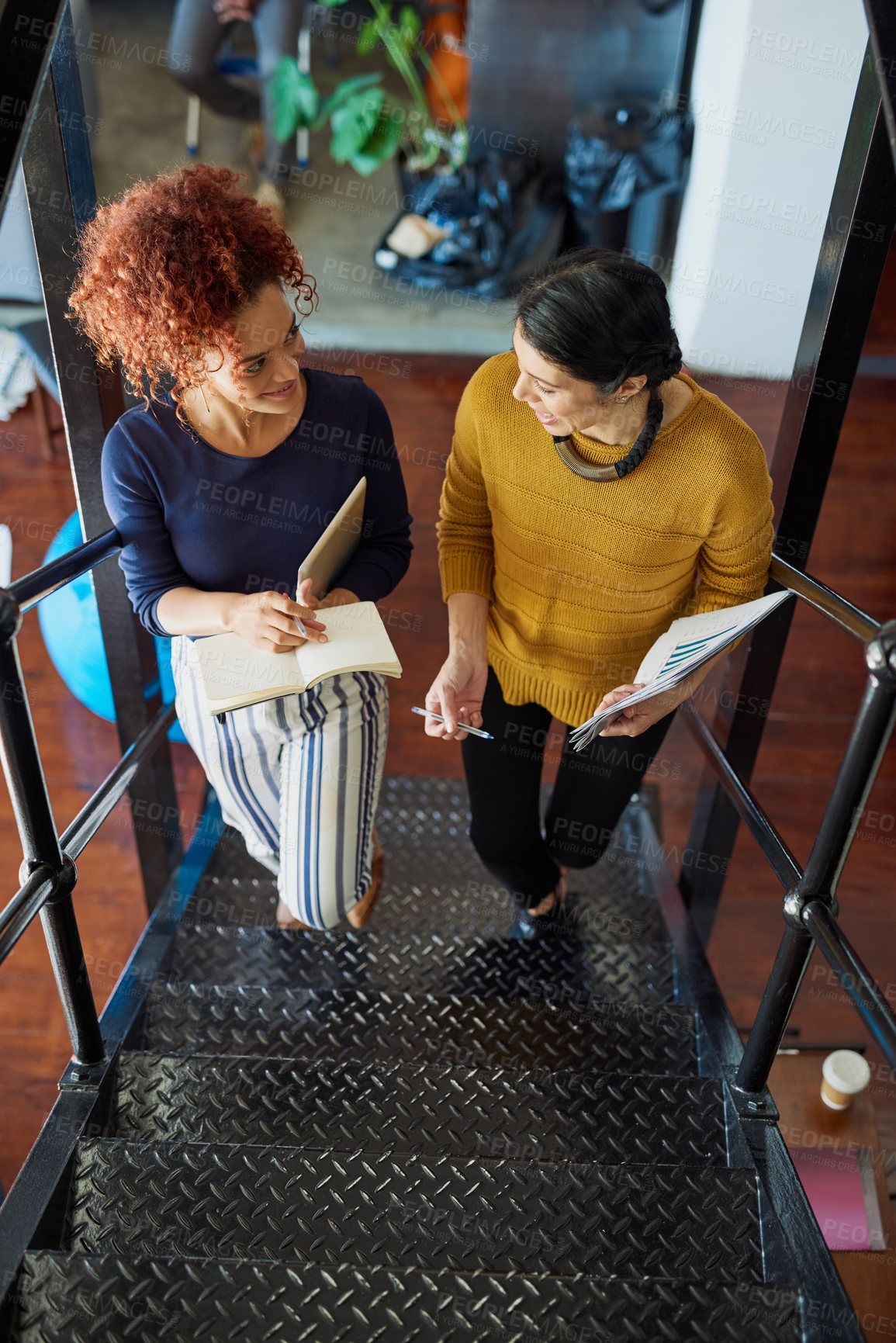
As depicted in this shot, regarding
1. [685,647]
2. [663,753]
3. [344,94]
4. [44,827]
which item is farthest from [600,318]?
[344,94]

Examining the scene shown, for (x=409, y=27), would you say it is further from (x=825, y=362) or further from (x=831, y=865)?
(x=831, y=865)

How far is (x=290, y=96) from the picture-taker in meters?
5.92

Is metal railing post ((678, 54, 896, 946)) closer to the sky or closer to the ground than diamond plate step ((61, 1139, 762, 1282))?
closer to the sky

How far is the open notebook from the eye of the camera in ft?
6.20

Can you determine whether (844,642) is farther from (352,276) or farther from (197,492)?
(352,276)

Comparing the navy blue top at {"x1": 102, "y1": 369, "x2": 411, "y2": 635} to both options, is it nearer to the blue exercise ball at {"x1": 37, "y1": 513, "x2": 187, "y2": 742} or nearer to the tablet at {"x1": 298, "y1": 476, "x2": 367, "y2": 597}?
the tablet at {"x1": 298, "y1": 476, "x2": 367, "y2": 597}

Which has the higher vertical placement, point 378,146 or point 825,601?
point 825,601

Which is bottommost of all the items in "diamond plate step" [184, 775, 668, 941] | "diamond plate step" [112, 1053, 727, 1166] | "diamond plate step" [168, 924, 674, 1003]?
"diamond plate step" [184, 775, 668, 941]

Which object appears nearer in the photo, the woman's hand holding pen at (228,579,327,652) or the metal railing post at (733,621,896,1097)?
the metal railing post at (733,621,896,1097)

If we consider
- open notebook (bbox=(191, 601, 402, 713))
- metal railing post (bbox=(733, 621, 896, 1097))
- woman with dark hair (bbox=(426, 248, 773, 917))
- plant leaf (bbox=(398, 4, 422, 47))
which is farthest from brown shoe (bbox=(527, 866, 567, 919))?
plant leaf (bbox=(398, 4, 422, 47))

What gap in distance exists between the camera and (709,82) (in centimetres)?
540

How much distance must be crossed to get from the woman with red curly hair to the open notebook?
41 millimetres

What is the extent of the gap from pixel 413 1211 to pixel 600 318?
1.49 metres

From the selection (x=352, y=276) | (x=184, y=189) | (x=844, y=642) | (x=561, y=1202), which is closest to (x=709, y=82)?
(x=352, y=276)
